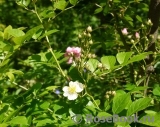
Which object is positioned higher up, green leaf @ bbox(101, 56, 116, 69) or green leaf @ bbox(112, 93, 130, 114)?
green leaf @ bbox(101, 56, 116, 69)

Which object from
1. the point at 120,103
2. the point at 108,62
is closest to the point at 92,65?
the point at 108,62

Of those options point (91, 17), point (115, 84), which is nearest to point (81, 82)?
point (115, 84)

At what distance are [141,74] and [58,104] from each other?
0.53m

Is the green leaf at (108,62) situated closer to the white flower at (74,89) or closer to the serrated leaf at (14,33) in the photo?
the white flower at (74,89)

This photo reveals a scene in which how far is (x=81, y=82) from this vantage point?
Result: 104 cm

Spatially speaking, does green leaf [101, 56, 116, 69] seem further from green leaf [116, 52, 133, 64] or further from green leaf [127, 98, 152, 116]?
green leaf [127, 98, 152, 116]

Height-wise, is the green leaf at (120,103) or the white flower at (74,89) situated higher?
the white flower at (74,89)

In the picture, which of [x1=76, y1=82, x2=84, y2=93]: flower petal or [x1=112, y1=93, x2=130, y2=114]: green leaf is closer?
[x1=112, y1=93, x2=130, y2=114]: green leaf

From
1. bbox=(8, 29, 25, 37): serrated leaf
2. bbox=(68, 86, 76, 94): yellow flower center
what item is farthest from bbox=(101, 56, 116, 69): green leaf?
bbox=(8, 29, 25, 37): serrated leaf

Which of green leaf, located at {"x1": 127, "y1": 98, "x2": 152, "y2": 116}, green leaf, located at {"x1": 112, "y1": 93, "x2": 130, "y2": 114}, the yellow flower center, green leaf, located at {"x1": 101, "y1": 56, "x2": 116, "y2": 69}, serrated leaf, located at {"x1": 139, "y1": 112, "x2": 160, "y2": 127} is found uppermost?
green leaf, located at {"x1": 101, "y1": 56, "x2": 116, "y2": 69}

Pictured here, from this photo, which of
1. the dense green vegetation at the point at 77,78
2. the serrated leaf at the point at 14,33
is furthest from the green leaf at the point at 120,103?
the serrated leaf at the point at 14,33

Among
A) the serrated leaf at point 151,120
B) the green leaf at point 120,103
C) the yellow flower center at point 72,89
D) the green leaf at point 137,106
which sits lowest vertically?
the serrated leaf at point 151,120

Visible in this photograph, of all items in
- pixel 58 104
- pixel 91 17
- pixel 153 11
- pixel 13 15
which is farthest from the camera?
pixel 13 15

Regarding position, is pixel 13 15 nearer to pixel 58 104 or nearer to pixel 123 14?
pixel 123 14
